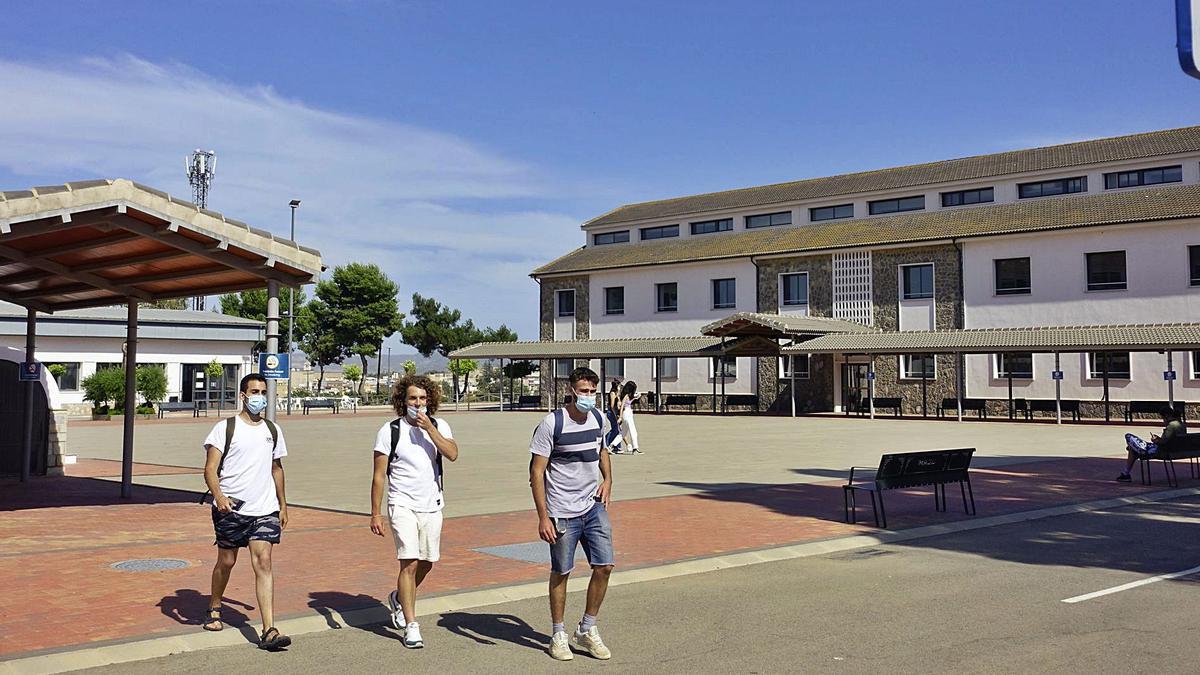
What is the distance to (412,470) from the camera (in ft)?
21.4

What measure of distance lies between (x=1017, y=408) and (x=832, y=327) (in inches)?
330

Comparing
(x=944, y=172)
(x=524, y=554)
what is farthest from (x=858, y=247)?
(x=524, y=554)

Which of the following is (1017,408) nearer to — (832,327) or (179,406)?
(832,327)

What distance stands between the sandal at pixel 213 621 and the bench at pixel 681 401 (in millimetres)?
43695

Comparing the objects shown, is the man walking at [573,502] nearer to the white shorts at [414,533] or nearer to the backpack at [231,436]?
the white shorts at [414,533]

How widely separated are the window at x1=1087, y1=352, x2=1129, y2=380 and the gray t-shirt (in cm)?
3665

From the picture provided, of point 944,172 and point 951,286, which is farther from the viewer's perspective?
point 944,172

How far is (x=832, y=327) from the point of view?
45.0 m

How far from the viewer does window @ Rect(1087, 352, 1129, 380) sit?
128 feet

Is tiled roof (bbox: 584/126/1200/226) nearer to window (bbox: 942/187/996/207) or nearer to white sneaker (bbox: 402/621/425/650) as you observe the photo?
window (bbox: 942/187/996/207)

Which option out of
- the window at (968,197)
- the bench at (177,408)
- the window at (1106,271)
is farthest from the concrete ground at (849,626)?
the bench at (177,408)

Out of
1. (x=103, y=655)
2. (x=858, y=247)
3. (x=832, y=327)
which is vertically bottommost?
(x=103, y=655)

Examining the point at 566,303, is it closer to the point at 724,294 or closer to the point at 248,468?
the point at 724,294

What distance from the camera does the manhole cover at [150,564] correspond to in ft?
29.7
